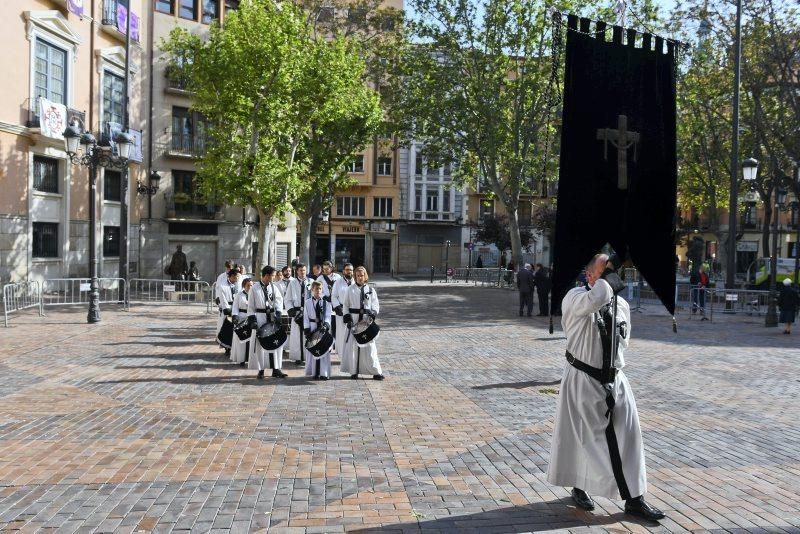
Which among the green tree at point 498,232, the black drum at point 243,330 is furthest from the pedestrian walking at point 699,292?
the green tree at point 498,232

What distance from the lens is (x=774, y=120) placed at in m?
30.4

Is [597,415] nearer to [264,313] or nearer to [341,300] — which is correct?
[341,300]

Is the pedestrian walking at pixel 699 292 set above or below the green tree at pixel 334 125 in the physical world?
below

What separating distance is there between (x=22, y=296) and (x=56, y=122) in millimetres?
8674

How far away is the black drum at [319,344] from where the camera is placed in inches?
430

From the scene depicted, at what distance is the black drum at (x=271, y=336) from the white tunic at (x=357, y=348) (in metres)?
1.03

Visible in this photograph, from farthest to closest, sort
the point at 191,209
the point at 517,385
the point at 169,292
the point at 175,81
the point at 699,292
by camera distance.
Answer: the point at 191,209
the point at 175,81
the point at 169,292
the point at 699,292
the point at 517,385

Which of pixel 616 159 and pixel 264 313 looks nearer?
pixel 616 159

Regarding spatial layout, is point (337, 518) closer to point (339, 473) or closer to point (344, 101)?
point (339, 473)

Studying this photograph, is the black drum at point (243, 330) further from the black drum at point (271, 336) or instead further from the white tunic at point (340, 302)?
the white tunic at point (340, 302)

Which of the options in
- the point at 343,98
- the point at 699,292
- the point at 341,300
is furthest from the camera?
the point at 343,98

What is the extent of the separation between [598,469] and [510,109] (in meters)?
29.1

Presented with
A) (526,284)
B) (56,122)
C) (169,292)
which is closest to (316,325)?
(526,284)

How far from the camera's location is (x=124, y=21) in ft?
95.9
